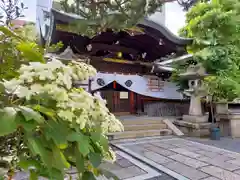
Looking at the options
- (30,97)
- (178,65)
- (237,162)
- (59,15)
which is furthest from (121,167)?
(178,65)

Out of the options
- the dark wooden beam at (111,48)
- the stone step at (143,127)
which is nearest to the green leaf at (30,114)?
the stone step at (143,127)

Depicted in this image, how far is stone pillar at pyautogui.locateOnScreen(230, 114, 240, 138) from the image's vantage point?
7074 mm

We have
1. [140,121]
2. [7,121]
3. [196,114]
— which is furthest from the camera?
[140,121]

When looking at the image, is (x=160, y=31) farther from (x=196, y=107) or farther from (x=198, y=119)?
(x=198, y=119)

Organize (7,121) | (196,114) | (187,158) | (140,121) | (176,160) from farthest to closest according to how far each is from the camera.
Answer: (140,121), (196,114), (187,158), (176,160), (7,121)

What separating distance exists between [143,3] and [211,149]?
423 cm

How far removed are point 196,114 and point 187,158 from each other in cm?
341

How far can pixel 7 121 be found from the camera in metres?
0.48

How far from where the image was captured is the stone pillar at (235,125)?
279 inches

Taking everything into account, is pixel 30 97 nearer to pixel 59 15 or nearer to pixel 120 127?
pixel 120 127

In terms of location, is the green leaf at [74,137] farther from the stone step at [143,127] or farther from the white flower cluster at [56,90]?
the stone step at [143,127]

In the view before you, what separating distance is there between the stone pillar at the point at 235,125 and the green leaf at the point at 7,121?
315 inches

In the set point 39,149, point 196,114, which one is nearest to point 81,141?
point 39,149

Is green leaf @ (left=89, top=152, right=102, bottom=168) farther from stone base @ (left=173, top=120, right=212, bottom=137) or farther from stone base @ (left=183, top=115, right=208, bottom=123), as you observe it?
stone base @ (left=183, top=115, right=208, bottom=123)
